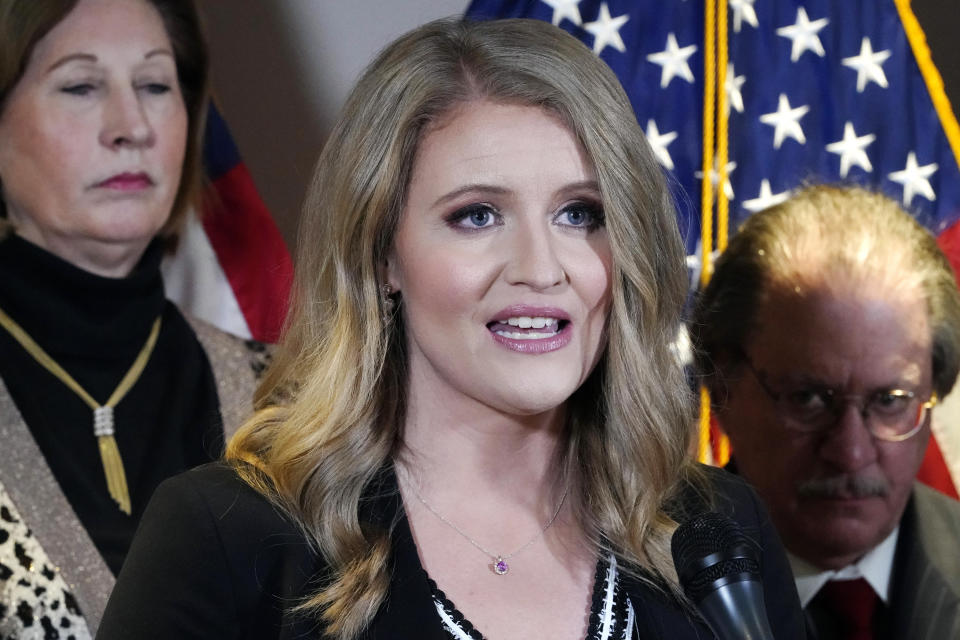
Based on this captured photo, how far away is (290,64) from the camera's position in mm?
2963

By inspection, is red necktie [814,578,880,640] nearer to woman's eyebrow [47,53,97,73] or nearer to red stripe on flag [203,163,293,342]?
red stripe on flag [203,163,293,342]

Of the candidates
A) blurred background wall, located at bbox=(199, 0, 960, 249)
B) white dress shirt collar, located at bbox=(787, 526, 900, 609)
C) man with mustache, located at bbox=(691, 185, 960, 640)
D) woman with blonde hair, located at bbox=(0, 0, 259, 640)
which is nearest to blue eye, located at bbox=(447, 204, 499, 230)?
man with mustache, located at bbox=(691, 185, 960, 640)

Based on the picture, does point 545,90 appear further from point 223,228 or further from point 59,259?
point 223,228

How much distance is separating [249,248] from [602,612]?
1529 millimetres

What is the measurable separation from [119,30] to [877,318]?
1449 millimetres

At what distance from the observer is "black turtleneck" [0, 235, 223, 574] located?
98.3 inches

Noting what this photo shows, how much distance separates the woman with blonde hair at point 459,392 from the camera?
5.32ft

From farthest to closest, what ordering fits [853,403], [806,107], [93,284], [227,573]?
[93,284]
[806,107]
[853,403]
[227,573]

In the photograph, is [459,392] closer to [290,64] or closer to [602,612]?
[602,612]

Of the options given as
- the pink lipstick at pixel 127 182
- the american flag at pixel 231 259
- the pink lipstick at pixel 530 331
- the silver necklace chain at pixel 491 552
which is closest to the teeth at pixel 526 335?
the pink lipstick at pixel 530 331

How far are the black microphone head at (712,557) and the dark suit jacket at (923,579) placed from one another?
0.96 metres

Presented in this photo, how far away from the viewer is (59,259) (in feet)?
8.33

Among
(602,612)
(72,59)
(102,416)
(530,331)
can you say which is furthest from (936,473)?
(72,59)

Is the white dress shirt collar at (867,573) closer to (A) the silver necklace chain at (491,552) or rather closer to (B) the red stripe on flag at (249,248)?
(A) the silver necklace chain at (491,552)
